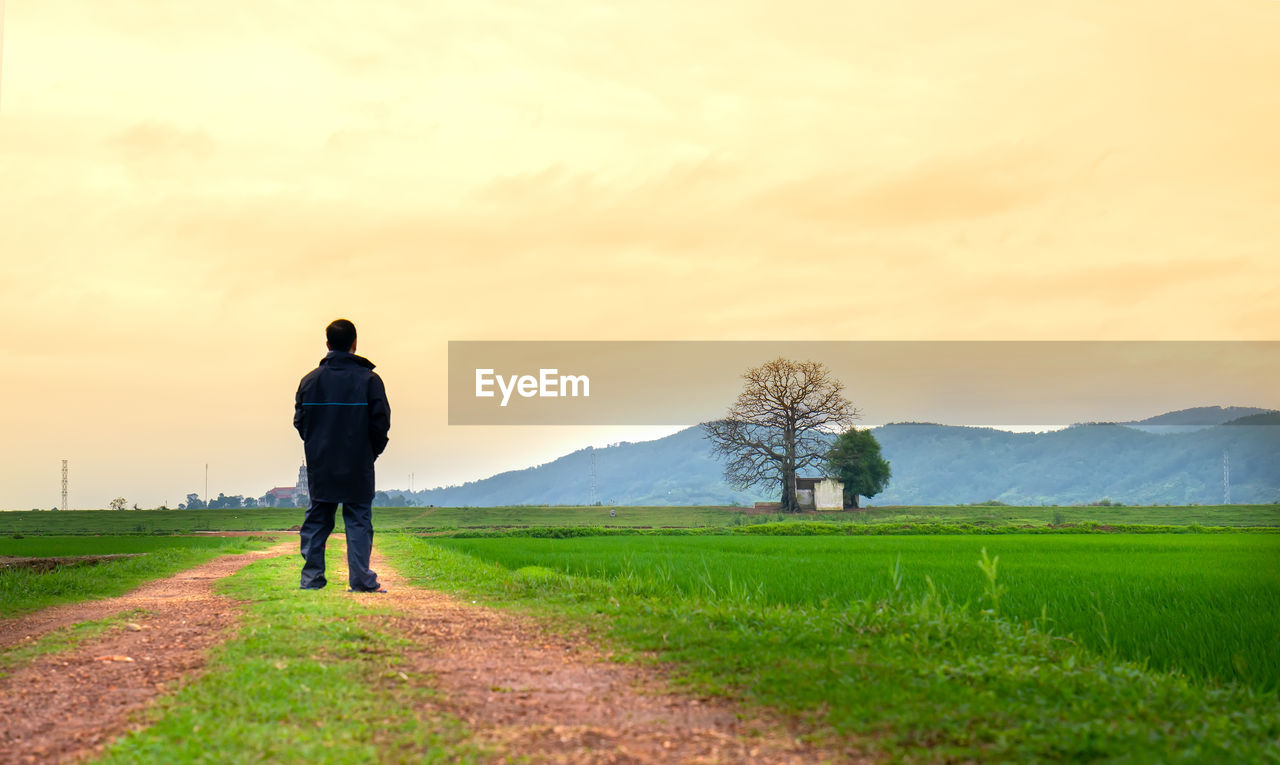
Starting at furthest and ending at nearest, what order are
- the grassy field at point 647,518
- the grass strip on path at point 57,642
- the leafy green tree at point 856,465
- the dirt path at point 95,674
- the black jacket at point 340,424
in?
the leafy green tree at point 856,465, the grassy field at point 647,518, the black jacket at point 340,424, the grass strip on path at point 57,642, the dirt path at point 95,674

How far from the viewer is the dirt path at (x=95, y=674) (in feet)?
16.5

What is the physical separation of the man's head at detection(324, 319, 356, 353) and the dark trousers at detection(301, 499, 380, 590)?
183 cm

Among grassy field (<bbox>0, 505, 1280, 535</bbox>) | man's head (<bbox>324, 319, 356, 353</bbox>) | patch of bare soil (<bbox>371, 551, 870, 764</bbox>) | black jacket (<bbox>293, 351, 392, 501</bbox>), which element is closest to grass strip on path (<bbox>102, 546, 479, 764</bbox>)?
patch of bare soil (<bbox>371, 551, 870, 764</bbox>)

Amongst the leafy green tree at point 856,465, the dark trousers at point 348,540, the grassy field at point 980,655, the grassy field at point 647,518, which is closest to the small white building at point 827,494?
the leafy green tree at point 856,465

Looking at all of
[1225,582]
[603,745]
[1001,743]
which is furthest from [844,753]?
[1225,582]

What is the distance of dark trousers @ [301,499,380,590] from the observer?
1080 cm

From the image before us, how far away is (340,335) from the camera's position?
11.0m

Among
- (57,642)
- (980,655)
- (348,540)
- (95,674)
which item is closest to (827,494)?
(348,540)

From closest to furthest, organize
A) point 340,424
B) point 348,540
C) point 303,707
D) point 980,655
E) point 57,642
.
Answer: point 303,707 → point 980,655 → point 57,642 → point 340,424 → point 348,540

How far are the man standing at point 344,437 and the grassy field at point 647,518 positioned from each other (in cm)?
4835

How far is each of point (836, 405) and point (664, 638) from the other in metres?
63.4

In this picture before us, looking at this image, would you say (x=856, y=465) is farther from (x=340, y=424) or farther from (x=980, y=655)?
(x=980, y=655)

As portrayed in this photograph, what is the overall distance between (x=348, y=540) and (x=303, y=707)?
5955mm

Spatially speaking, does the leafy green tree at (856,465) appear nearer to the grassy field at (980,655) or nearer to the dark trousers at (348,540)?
the grassy field at (980,655)
